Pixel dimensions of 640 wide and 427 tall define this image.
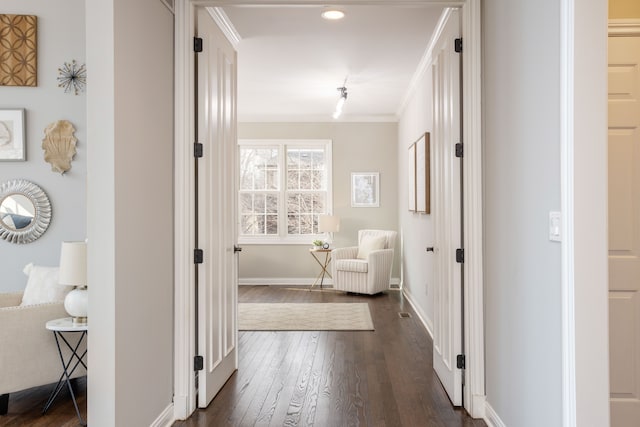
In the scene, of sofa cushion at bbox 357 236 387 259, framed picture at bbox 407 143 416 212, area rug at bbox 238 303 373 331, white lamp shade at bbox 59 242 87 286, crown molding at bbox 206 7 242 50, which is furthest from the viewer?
sofa cushion at bbox 357 236 387 259

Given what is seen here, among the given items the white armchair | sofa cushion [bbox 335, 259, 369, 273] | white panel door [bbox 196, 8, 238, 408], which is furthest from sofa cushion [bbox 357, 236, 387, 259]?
white panel door [bbox 196, 8, 238, 408]

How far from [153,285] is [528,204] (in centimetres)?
189

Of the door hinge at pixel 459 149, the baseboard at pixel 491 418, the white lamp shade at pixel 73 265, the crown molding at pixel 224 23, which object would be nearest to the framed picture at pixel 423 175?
the door hinge at pixel 459 149

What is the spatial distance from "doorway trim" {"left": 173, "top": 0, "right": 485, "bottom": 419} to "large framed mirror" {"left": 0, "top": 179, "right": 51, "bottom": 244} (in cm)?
174

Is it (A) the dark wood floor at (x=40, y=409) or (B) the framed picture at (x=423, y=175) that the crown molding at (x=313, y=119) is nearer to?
(B) the framed picture at (x=423, y=175)

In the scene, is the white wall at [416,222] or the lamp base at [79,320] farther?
the white wall at [416,222]

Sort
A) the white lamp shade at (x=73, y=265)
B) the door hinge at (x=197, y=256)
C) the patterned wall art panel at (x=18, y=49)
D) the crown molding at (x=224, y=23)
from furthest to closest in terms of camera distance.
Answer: the patterned wall art panel at (x=18, y=49), the crown molding at (x=224, y=23), the door hinge at (x=197, y=256), the white lamp shade at (x=73, y=265)

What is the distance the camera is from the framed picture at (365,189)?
806 centimetres

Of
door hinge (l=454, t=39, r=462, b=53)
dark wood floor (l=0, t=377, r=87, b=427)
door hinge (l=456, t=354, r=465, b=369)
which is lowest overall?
dark wood floor (l=0, t=377, r=87, b=427)

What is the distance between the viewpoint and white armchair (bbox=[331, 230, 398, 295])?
697 cm

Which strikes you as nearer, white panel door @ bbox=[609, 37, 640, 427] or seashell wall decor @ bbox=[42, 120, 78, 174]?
white panel door @ bbox=[609, 37, 640, 427]

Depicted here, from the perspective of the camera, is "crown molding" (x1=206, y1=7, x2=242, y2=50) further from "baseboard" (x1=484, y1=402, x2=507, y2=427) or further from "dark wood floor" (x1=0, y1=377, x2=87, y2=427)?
"baseboard" (x1=484, y1=402, x2=507, y2=427)

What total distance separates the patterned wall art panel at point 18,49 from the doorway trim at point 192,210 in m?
1.77

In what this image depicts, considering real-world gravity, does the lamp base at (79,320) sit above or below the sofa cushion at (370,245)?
below
